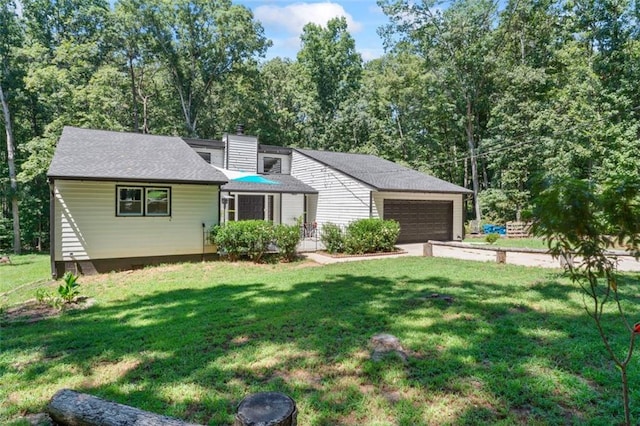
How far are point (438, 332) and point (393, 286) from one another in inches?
117

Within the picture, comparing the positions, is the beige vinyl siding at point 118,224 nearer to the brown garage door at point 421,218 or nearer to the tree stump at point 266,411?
the brown garage door at point 421,218

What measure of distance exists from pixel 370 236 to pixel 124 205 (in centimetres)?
822

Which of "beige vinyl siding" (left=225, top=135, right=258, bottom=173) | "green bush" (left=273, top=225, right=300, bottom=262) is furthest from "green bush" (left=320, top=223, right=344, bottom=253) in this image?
"beige vinyl siding" (left=225, top=135, right=258, bottom=173)

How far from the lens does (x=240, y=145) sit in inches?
749

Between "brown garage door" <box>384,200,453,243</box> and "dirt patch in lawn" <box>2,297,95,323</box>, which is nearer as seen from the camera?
"dirt patch in lawn" <box>2,297,95,323</box>

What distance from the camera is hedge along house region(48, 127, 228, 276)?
10008mm

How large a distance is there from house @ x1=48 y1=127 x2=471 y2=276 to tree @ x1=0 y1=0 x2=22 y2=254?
27.8 ft

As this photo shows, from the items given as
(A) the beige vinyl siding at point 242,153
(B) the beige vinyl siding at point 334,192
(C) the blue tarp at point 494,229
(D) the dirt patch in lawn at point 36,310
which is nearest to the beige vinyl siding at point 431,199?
(B) the beige vinyl siding at point 334,192

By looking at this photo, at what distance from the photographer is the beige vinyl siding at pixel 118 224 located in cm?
1002

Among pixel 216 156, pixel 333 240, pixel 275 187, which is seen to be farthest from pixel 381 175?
pixel 216 156

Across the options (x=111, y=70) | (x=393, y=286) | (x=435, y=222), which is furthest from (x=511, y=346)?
(x=111, y=70)

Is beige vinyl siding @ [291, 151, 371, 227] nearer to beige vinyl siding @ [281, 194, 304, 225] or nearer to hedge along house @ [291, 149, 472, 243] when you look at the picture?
hedge along house @ [291, 149, 472, 243]

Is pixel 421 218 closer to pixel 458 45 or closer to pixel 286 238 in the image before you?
pixel 286 238

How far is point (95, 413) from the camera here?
2746mm
